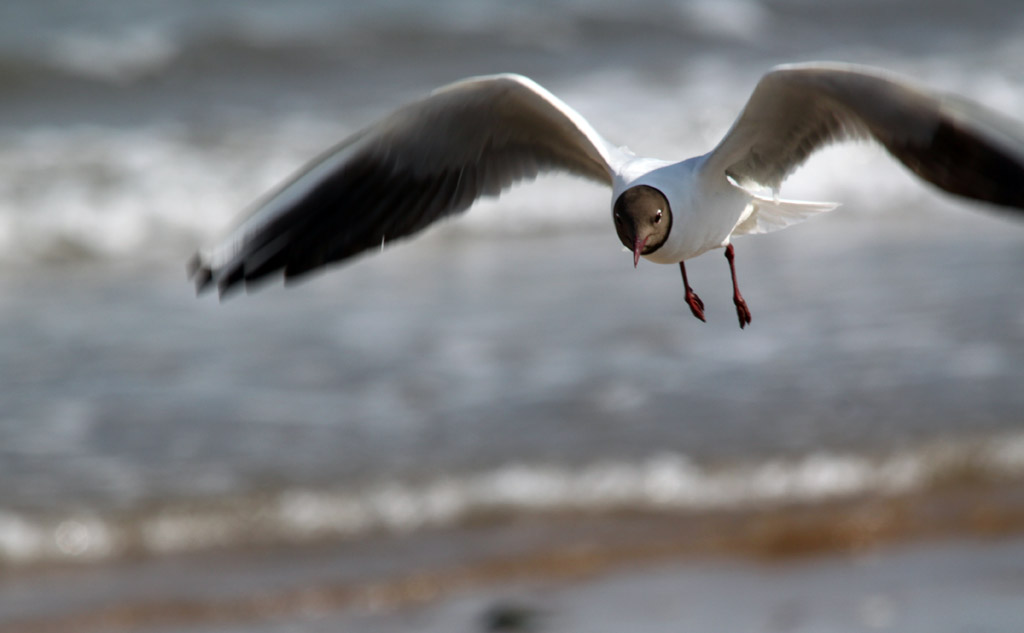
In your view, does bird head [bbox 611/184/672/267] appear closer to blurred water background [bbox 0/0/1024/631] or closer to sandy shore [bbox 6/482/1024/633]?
blurred water background [bbox 0/0/1024/631]

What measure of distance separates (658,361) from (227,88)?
22.1 ft

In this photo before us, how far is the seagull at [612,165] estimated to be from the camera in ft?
9.60

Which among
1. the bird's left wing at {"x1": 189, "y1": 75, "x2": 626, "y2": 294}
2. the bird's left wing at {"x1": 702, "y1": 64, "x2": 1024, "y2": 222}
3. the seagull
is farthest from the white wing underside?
the bird's left wing at {"x1": 189, "y1": 75, "x2": 626, "y2": 294}

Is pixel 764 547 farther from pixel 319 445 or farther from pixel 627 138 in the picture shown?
pixel 627 138

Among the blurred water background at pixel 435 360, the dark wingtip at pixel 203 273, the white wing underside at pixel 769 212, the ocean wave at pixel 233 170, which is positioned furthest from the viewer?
the ocean wave at pixel 233 170

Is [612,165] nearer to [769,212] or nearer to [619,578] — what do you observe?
[769,212]

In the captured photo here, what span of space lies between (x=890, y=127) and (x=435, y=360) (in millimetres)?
3741

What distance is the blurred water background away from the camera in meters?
5.20

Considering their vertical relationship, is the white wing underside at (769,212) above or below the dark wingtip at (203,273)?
below

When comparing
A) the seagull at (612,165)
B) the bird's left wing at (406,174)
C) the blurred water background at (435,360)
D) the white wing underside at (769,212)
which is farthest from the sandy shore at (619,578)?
the bird's left wing at (406,174)

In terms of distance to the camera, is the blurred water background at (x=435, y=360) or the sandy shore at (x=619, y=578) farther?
the blurred water background at (x=435, y=360)

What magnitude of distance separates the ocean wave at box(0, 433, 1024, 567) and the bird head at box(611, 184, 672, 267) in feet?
7.41

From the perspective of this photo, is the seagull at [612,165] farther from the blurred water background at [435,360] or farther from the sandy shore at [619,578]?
the sandy shore at [619,578]

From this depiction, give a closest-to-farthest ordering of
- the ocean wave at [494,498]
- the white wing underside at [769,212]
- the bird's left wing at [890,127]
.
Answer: the bird's left wing at [890,127] → the white wing underside at [769,212] → the ocean wave at [494,498]
